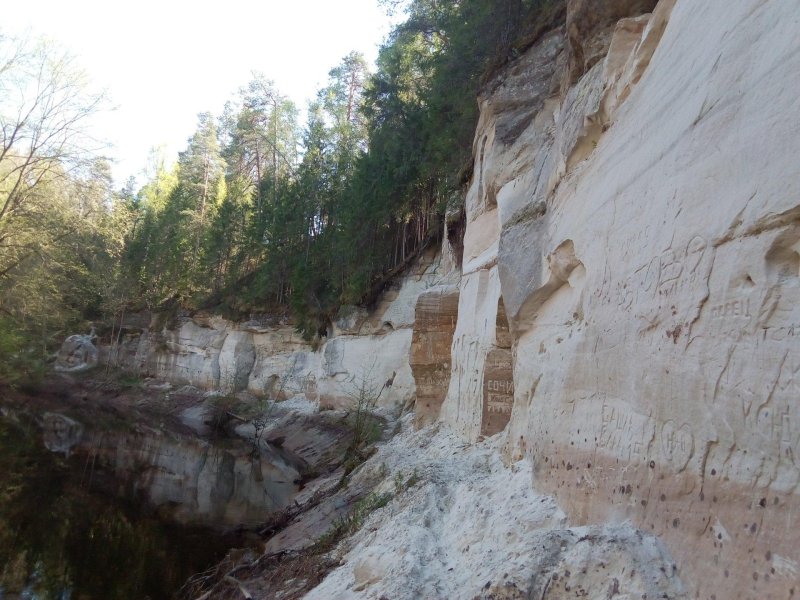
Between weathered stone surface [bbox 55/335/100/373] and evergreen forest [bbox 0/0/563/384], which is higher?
evergreen forest [bbox 0/0/563/384]

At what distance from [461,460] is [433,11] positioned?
51.3 feet

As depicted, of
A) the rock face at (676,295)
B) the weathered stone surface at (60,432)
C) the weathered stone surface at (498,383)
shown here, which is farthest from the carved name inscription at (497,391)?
the weathered stone surface at (60,432)

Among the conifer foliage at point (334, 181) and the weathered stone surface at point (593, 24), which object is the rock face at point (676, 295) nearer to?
the weathered stone surface at point (593, 24)

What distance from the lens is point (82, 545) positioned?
977 cm

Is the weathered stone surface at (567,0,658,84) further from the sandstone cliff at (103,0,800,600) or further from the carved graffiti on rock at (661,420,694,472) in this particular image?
the carved graffiti on rock at (661,420,694,472)

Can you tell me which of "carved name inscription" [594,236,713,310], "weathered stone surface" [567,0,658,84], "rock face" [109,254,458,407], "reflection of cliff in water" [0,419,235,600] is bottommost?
"reflection of cliff in water" [0,419,235,600]

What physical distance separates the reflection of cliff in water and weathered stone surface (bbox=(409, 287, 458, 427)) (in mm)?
4448

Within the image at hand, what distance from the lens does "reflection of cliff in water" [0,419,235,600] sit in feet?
26.5

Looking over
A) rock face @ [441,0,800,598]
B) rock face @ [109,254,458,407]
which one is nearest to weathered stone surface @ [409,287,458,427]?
rock face @ [109,254,458,407]

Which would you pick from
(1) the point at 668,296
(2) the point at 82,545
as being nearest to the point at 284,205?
(2) the point at 82,545

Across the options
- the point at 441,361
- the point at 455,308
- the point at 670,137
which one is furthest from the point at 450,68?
the point at 670,137

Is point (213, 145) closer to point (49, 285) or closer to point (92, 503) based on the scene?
point (49, 285)

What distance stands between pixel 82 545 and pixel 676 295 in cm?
1025

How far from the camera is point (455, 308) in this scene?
1159cm
